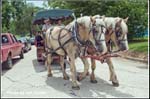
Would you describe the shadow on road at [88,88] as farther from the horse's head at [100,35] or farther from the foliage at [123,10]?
the foliage at [123,10]

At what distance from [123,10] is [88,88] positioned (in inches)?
678

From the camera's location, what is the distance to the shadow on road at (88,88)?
7.41 meters

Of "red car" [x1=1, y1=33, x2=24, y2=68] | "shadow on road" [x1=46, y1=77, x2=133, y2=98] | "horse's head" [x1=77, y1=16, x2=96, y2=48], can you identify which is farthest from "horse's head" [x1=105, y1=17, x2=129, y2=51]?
"red car" [x1=1, y1=33, x2=24, y2=68]

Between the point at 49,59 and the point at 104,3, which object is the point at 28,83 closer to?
the point at 49,59

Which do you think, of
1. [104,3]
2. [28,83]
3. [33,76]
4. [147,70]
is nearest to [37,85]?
[28,83]

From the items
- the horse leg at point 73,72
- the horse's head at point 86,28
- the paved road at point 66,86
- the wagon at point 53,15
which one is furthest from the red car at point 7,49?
the horse's head at point 86,28

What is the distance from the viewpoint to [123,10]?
24.5 m

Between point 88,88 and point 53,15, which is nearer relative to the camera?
point 88,88

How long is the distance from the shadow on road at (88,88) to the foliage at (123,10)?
51.0ft

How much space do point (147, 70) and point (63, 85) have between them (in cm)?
415

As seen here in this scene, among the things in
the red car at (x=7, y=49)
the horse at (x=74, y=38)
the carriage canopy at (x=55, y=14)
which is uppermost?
the carriage canopy at (x=55, y=14)

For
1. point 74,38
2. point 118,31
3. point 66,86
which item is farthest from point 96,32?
point 66,86

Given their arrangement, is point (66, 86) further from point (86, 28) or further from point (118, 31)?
point (118, 31)

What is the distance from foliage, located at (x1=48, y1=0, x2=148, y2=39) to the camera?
2444 cm
